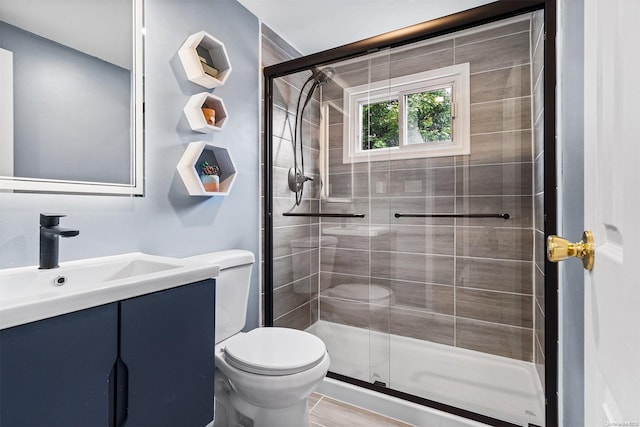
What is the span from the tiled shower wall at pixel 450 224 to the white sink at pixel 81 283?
122 cm

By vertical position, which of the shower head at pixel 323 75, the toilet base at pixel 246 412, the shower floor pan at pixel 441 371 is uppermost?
the shower head at pixel 323 75

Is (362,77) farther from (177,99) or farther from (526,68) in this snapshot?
(177,99)

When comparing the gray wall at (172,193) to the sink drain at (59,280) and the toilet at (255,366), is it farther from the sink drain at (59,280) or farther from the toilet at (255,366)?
the toilet at (255,366)

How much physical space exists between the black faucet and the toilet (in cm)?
57

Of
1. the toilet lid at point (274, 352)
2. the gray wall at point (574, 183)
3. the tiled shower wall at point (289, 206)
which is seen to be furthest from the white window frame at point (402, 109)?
the toilet lid at point (274, 352)

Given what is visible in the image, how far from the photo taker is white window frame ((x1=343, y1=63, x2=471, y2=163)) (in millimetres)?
2025

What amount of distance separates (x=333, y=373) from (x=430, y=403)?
55 cm

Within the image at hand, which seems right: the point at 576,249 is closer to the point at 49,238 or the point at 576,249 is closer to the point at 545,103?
the point at 545,103

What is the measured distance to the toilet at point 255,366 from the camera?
1.21 m

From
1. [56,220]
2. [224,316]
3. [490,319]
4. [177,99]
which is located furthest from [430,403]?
[177,99]

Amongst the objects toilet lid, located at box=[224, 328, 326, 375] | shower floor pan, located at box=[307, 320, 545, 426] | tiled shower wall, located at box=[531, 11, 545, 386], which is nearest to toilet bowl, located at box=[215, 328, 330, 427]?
toilet lid, located at box=[224, 328, 326, 375]

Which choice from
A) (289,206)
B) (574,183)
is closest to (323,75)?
(289,206)
